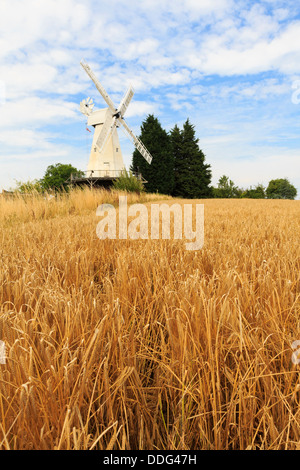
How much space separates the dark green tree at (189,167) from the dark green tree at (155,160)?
126 inches

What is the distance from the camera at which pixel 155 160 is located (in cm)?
3172

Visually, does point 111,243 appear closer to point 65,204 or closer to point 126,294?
point 126,294

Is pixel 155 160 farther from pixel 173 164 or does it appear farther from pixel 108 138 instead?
pixel 108 138

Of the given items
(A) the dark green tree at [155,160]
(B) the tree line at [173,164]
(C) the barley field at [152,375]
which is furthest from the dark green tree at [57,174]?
(C) the barley field at [152,375]

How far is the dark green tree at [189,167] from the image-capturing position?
118 ft

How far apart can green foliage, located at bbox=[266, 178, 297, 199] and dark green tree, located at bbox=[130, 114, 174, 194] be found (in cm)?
3268

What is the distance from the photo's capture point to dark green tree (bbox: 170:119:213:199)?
35.8 metres

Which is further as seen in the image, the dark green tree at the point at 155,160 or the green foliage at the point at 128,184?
the dark green tree at the point at 155,160

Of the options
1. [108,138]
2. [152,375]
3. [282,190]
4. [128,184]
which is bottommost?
[152,375]

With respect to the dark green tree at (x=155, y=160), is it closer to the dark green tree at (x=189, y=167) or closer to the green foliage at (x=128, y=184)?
the dark green tree at (x=189, y=167)

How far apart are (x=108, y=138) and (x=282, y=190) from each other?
4113cm

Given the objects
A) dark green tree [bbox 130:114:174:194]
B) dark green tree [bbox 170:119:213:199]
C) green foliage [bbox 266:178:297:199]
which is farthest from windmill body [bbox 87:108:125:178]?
green foliage [bbox 266:178:297:199]

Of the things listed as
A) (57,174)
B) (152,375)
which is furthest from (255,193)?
(152,375)

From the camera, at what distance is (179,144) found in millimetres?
37281
